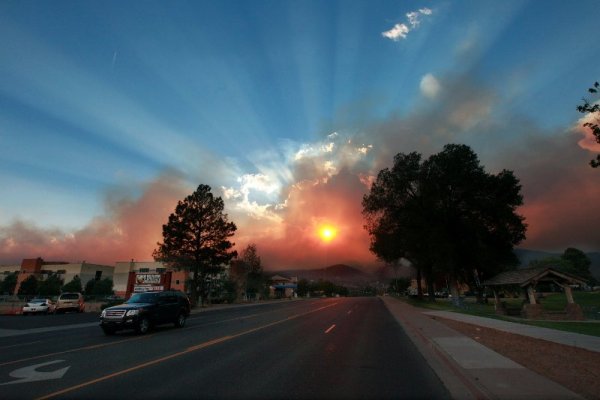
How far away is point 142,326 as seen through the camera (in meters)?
16.8

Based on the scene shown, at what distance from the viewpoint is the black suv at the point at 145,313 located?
16469 millimetres

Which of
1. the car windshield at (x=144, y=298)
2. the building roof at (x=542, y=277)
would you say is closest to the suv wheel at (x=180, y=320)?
the car windshield at (x=144, y=298)

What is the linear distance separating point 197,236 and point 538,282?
121 feet

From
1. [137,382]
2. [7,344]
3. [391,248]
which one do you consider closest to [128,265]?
[391,248]

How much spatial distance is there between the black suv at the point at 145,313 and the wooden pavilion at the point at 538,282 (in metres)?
23.7

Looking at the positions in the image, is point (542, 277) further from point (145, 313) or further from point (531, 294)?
point (145, 313)

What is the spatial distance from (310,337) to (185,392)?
849 cm

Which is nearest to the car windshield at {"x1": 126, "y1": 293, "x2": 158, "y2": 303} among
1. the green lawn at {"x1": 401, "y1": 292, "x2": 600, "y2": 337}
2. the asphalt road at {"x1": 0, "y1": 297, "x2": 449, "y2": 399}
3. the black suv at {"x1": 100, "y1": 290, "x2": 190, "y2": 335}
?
the black suv at {"x1": 100, "y1": 290, "x2": 190, "y2": 335}

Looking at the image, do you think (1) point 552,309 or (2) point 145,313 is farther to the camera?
(1) point 552,309

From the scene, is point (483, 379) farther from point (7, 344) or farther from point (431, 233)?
point (431, 233)

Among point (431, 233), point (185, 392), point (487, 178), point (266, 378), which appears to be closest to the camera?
point (185, 392)

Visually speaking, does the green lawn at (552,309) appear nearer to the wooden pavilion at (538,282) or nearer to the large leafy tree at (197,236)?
the wooden pavilion at (538,282)

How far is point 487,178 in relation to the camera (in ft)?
153

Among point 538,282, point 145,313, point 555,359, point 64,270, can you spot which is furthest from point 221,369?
point 64,270
